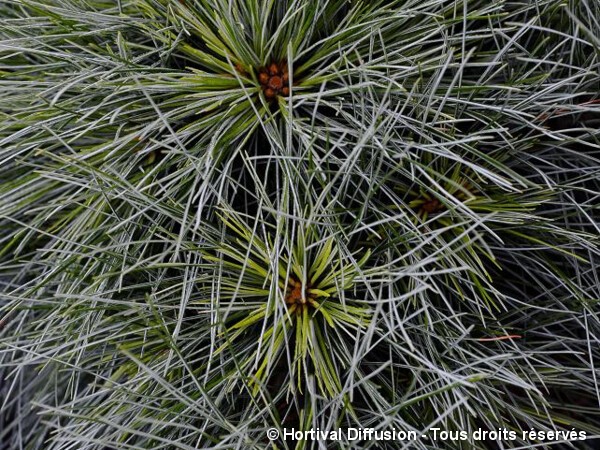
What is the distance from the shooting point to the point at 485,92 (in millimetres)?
636

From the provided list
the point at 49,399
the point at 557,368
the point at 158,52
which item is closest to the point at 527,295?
the point at 557,368

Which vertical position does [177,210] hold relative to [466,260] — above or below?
above

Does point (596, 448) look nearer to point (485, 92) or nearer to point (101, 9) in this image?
point (485, 92)

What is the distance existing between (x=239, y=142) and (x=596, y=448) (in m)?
0.58

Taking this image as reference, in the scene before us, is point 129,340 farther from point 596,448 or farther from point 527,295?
point 596,448

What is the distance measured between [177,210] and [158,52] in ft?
0.63

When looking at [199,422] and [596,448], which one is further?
[596,448]

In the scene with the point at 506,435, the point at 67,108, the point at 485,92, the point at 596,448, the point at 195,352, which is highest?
the point at 67,108

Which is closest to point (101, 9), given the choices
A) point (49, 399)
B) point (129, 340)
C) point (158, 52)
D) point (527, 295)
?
point (158, 52)

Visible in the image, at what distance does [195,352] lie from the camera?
2.00 feet

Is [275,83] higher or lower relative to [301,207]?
higher

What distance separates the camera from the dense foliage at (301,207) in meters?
0.57

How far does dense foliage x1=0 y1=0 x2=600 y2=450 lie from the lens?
0.57 metres

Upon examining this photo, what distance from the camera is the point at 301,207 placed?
0.59 metres
